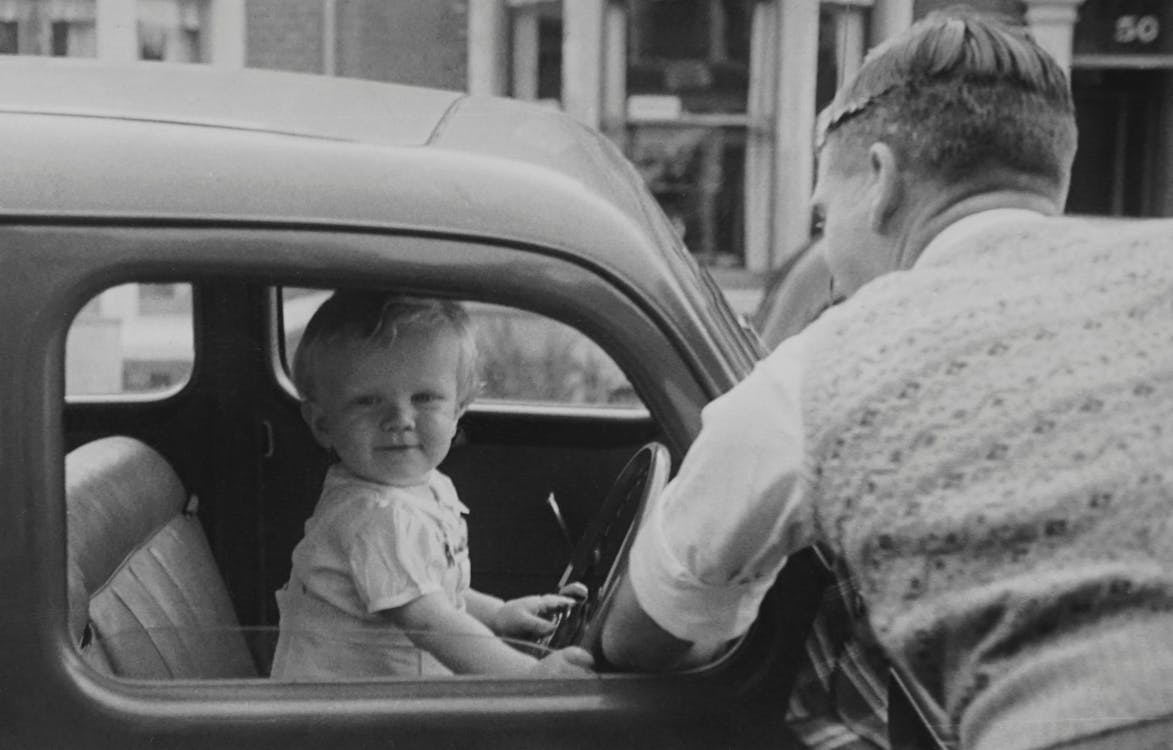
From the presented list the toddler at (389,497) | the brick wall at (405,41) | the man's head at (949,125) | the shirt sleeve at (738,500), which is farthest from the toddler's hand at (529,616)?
the brick wall at (405,41)

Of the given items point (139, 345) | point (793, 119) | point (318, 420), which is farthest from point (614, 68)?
point (318, 420)

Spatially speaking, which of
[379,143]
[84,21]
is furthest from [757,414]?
[84,21]

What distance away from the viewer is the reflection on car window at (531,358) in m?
1.89

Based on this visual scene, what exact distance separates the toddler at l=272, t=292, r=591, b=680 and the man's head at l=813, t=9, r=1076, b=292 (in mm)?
558

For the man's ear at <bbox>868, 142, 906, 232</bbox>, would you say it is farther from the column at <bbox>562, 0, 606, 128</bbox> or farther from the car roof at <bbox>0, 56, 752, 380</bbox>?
the column at <bbox>562, 0, 606, 128</bbox>

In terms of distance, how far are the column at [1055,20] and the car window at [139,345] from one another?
806cm

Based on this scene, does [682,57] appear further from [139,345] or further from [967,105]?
[967,105]

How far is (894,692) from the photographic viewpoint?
1422mm

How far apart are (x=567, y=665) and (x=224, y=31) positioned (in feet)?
33.0

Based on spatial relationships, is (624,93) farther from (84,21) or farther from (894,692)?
(894,692)

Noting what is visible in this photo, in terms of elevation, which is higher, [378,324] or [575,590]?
[378,324]

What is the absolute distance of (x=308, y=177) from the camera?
60.9 inches

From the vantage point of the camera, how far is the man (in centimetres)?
113

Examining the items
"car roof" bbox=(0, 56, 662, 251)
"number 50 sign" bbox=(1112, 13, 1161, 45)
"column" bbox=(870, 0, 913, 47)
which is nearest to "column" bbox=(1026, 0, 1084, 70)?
"number 50 sign" bbox=(1112, 13, 1161, 45)
